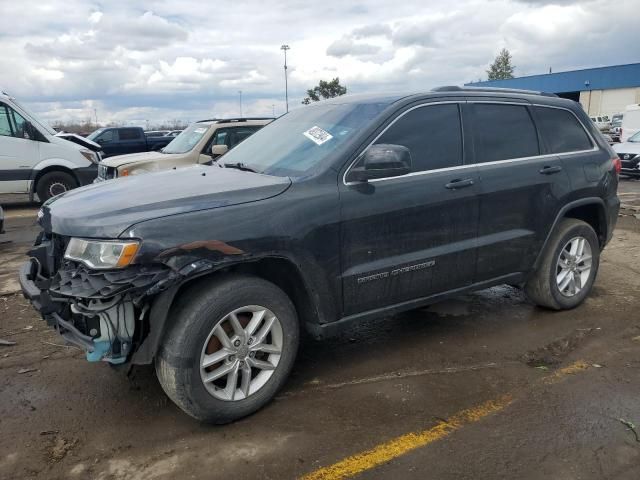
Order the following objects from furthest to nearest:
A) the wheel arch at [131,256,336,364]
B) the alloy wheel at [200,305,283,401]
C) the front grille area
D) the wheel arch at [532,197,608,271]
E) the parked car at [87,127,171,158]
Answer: the parked car at [87,127,171,158]
the wheel arch at [532,197,608,271]
the alloy wheel at [200,305,283,401]
the wheel arch at [131,256,336,364]
the front grille area

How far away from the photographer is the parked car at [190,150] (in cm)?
905

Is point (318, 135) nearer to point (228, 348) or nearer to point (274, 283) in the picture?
point (274, 283)

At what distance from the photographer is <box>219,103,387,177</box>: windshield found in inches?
144

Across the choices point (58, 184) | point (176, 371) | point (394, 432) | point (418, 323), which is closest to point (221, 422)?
point (176, 371)

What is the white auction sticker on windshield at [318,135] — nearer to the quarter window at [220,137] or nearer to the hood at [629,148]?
the quarter window at [220,137]

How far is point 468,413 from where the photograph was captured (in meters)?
3.30

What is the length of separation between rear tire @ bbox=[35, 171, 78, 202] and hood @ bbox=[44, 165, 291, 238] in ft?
29.1

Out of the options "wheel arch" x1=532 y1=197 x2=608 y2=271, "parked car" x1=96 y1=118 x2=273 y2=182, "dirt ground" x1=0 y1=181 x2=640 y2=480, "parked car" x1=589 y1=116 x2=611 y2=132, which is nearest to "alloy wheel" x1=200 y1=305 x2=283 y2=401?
"dirt ground" x1=0 y1=181 x2=640 y2=480

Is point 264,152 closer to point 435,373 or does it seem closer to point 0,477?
point 435,373

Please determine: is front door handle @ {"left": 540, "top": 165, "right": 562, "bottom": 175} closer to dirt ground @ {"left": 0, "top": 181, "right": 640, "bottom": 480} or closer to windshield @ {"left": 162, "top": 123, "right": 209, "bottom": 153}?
dirt ground @ {"left": 0, "top": 181, "right": 640, "bottom": 480}

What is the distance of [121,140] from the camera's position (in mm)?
21234

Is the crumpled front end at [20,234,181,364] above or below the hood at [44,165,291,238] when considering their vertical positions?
below

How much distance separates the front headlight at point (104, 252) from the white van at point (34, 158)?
31.7ft

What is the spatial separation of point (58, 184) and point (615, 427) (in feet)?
37.6
